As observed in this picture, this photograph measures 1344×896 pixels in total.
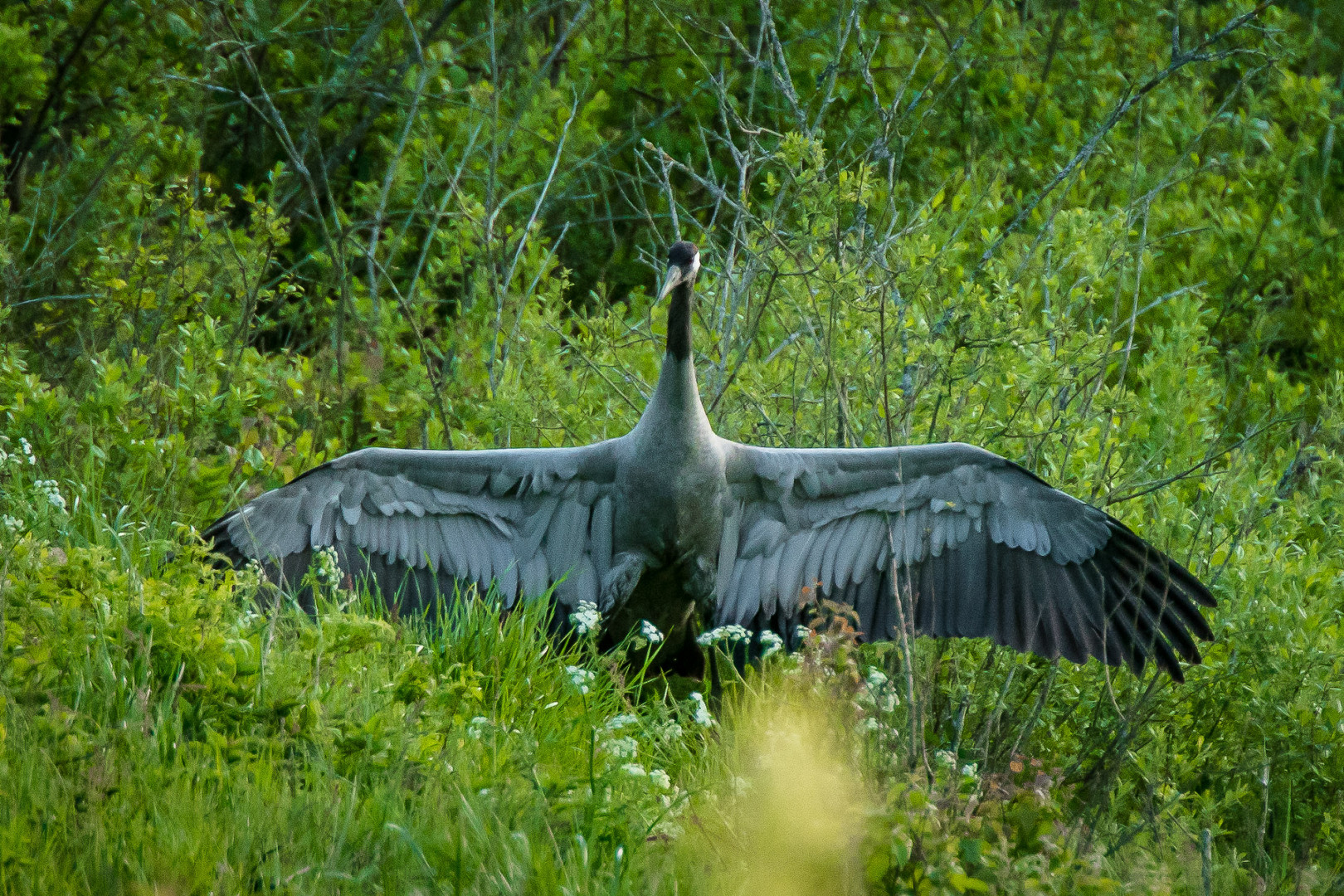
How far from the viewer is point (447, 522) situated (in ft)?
16.1

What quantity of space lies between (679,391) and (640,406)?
4.26 feet

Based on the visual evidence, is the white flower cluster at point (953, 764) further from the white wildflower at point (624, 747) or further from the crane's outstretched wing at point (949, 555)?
the crane's outstretched wing at point (949, 555)

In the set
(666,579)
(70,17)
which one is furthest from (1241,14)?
(70,17)

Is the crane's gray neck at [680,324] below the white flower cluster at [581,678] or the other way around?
the other way around

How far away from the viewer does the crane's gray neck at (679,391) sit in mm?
4676

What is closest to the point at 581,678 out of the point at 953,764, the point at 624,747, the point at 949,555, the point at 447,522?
the point at 624,747

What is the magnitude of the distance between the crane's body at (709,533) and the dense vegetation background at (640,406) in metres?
0.25

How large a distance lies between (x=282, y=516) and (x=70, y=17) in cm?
474

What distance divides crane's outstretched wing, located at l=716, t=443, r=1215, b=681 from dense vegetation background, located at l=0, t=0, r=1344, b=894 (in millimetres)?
221

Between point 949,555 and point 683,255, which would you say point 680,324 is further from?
point 949,555

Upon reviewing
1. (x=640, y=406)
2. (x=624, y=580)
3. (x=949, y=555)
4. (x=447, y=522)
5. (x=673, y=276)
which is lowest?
(x=624, y=580)

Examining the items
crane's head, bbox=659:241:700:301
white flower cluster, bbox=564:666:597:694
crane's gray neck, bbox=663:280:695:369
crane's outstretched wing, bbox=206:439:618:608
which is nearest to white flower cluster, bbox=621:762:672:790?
white flower cluster, bbox=564:666:597:694

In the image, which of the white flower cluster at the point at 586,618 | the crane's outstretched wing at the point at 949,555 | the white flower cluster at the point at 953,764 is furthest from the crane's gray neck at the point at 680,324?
the white flower cluster at the point at 953,764

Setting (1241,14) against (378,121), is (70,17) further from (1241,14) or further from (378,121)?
(1241,14)
